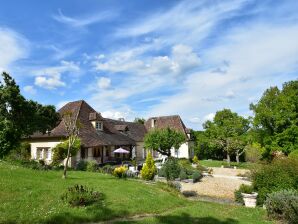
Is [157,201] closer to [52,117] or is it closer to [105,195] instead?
[105,195]

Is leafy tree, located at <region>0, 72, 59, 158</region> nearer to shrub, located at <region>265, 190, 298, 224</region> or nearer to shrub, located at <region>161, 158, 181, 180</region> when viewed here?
shrub, located at <region>161, 158, 181, 180</region>

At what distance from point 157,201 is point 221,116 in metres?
38.2

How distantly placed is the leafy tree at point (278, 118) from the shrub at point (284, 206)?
53.4ft

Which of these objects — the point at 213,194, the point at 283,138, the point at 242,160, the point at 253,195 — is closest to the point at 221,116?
the point at 242,160

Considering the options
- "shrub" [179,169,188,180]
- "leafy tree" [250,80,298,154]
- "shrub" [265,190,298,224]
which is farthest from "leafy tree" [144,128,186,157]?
"shrub" [265,190,298,224]

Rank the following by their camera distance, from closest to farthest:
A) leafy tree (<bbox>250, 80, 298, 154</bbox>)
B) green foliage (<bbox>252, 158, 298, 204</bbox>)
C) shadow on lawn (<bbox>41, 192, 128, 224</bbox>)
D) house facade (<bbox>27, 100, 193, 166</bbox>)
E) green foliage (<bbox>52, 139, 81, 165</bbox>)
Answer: shadow on lawn (<bbox>41, 192, 128, 224</bbox>)
green foliage (<bbox>252, 158, 298, 204</bbox>)
green foliage (<bbox>52, 139, 81, 165</bbox>)
leafy tree (<bbox>250, 80, 298, 154</bbox>)
house facade (<bbox>27, 100, 193, 166</bbox>)

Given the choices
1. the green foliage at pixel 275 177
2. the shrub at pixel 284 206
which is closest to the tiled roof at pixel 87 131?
the green foliage at pixel 275 177

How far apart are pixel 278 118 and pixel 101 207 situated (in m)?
21.9

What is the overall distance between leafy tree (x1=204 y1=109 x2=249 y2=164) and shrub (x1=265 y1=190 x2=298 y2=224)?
100ft

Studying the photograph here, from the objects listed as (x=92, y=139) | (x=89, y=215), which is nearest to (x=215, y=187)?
(x=89, y=215)

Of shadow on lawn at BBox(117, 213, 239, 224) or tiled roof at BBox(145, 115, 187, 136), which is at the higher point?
tiled roof at BBox(145, 115, 187, 136)

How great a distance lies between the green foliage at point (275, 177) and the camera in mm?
14703

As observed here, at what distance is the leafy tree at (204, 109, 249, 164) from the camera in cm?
4275

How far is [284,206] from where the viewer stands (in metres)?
11.8
